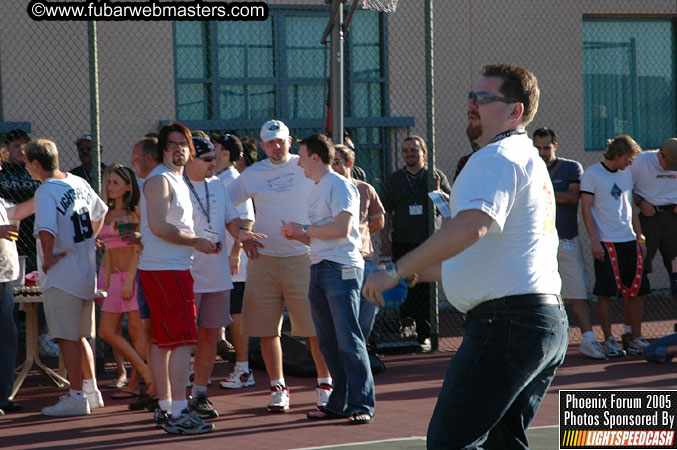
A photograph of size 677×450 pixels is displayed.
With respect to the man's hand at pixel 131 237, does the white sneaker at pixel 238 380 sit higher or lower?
lower

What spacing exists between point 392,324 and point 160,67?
4308mm

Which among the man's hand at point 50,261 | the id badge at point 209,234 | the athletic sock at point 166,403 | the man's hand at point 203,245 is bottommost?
the athletic sock at point 166,403

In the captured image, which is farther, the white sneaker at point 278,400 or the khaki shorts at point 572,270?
the khaki shorts at point 572,270

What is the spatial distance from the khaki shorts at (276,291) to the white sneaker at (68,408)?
4.29 feet

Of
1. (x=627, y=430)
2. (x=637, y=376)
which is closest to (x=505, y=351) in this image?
(x=627, y=430)

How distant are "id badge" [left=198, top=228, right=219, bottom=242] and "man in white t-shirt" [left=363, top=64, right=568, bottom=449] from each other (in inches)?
136

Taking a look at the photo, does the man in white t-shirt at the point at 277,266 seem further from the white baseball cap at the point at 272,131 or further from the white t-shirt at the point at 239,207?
the white t-shirt at the point at 239,207

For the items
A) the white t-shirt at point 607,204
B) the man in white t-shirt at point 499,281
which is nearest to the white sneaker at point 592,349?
the white t-shirt at point 607,204

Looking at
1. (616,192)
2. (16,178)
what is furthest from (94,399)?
(616,192)

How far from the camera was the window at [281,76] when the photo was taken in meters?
12.4

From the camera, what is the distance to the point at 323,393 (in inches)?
292

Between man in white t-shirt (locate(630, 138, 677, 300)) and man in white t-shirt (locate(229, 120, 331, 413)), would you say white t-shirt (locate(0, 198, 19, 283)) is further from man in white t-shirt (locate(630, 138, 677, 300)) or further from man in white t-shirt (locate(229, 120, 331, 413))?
man in white t-shirt (locate(630, 138, 677, 300))

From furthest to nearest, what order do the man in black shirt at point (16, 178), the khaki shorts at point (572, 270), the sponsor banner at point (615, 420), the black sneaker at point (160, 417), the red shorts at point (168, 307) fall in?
the khaki shorts at point (572, 270)
the man in black shirt at point (16, 178)
the black sneaker at point (160, 417)
the red shorts at point (168, 307)
the sponsor banner at point (615, 420)

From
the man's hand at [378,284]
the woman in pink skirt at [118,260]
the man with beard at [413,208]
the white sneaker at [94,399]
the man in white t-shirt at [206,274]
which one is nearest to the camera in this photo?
the man's hand at [378,284]
